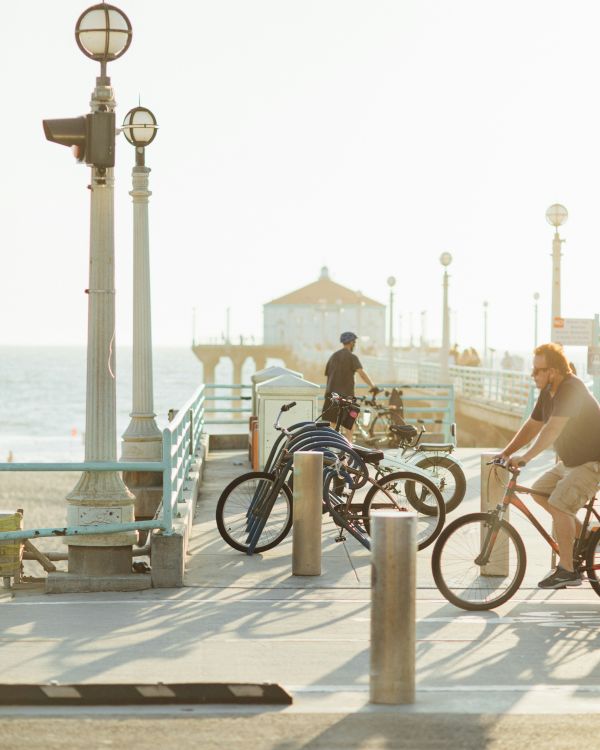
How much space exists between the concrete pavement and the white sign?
11747 mm

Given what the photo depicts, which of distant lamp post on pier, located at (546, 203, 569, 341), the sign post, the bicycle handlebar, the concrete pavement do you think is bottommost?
the concrete pavement

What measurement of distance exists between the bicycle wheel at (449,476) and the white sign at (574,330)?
9227 millimetres

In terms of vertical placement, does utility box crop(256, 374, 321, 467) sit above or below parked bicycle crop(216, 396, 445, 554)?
above

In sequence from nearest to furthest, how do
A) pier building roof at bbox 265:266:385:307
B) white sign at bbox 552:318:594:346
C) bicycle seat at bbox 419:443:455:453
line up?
bicycle seat at bbox 419:443:455:453 < white sign at bbox 552:318:594:346 < pier building roof at bbox 265:266:385:307

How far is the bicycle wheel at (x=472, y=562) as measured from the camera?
8.09 m

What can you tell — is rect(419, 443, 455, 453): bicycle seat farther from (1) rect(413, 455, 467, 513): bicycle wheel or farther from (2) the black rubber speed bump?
(2) the black rubber speed bump

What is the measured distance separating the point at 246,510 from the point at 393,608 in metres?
4.61

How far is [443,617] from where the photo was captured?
26.1ft

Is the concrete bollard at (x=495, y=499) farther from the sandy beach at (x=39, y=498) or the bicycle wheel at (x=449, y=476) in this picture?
the sandy beach at (x=39, y=498)

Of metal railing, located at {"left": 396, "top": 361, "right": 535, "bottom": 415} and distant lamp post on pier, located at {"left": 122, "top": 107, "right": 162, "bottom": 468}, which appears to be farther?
metal railing, located at {"left": 396, "top": 361, "right": 535, "bottom": 415}

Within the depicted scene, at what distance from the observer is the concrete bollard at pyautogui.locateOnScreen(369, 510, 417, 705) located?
5797 mm

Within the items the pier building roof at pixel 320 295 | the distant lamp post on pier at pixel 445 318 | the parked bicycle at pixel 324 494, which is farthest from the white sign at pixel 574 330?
the pier building roof at pixel 320 295

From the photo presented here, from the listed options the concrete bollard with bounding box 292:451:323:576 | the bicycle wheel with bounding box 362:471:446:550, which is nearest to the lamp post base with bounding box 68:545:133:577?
the concrete bollard with bounding box 292:451:323:576

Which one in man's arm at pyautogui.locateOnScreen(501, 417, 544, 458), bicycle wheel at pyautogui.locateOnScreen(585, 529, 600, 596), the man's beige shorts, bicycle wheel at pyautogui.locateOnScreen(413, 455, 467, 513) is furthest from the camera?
bicycle wheel at pyautogui.locateOnScreen(413, 455, 467, 513)
